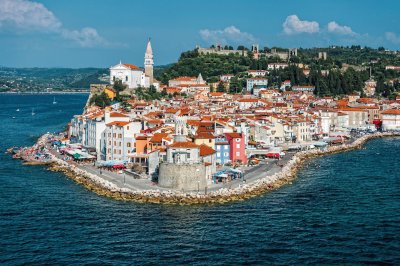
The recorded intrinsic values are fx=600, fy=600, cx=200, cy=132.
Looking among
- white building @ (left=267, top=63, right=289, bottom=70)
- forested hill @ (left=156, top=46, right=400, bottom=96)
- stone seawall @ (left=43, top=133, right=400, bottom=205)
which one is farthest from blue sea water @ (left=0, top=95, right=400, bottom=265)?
white building @ (left=267, top=63, right=289, bottom=70)

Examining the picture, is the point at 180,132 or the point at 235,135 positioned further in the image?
the point at 235,135

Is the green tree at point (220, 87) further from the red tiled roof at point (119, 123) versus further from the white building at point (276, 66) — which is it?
the red tiled roof at point (119, 123)

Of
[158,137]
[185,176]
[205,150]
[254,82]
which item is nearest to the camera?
[185,176]

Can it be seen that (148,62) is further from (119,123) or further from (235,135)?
(235,135)

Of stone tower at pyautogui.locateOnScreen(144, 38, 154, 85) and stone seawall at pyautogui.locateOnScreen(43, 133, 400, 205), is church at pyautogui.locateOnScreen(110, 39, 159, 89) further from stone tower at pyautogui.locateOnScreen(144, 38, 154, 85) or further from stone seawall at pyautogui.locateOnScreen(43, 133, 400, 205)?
stone seawall at pyautogui.locateOnScreen(43, 133, 400, 205)

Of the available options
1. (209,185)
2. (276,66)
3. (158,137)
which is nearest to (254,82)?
(276,66)

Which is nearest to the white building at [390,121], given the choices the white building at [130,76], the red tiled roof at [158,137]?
the white building at [130,76]
